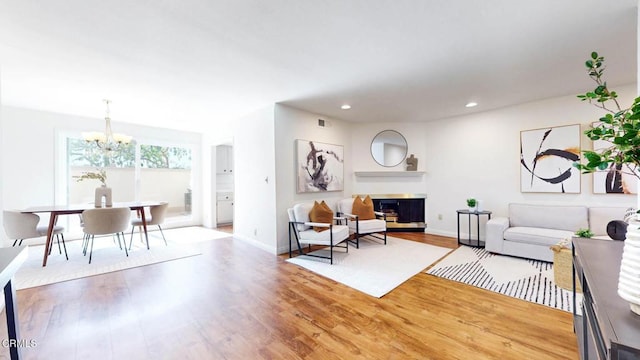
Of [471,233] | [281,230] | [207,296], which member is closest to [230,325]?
[207,296]

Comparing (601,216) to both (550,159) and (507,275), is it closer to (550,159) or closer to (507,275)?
(550,159)

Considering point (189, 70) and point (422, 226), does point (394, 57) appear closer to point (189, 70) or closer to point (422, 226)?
point (189, 70)

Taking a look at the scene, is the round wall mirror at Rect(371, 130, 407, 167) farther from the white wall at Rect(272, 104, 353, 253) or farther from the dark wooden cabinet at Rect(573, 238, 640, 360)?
the dark wooden cabinet at Rect(573, 238, 640, 360)

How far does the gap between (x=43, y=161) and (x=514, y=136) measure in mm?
8193

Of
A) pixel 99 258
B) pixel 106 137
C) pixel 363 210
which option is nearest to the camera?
pixel 99 258

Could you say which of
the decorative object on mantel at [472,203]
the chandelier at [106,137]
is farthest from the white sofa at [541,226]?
the chandelier at [106,137]

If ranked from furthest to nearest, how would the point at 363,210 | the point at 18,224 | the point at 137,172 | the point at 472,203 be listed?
the point at 137,172
the point at 363,210
the point at 472,203
the point at 18,224

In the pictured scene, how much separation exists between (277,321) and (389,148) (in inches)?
169

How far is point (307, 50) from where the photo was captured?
7.91 feet

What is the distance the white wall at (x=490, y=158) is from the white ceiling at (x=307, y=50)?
1.08 ft

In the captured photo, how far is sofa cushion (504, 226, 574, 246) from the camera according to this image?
3270 millimetres

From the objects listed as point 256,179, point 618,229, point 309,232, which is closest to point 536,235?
point 618,229

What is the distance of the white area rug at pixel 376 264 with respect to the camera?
9.18ft

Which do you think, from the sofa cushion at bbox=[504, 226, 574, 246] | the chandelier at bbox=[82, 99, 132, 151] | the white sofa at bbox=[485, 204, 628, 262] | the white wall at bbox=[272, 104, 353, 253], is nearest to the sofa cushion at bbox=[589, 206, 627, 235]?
the white sofa at bbox=[485, 204, 628, 262]
